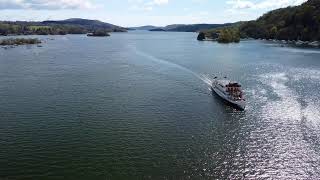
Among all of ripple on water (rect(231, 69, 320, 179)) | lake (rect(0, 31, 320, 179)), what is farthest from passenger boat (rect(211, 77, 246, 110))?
ripple on water (rect(231, 69, 320, 179))

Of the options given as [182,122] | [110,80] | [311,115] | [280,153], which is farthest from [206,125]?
[110,80]

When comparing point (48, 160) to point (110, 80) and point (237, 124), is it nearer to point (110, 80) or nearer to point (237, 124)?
point (237, 124)

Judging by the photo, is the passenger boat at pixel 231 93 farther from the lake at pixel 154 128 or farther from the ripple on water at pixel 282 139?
the ripple on water at pixel 282 139

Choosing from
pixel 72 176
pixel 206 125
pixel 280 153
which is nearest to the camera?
pixel 72 176

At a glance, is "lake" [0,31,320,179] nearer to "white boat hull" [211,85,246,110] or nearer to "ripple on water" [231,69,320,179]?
"ripple on water" [231,69,320,179]

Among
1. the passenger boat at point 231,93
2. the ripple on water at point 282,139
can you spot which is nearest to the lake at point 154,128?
the ripple on water at point 282,139

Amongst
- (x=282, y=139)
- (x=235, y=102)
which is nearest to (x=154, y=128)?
(x=282, y=139)
